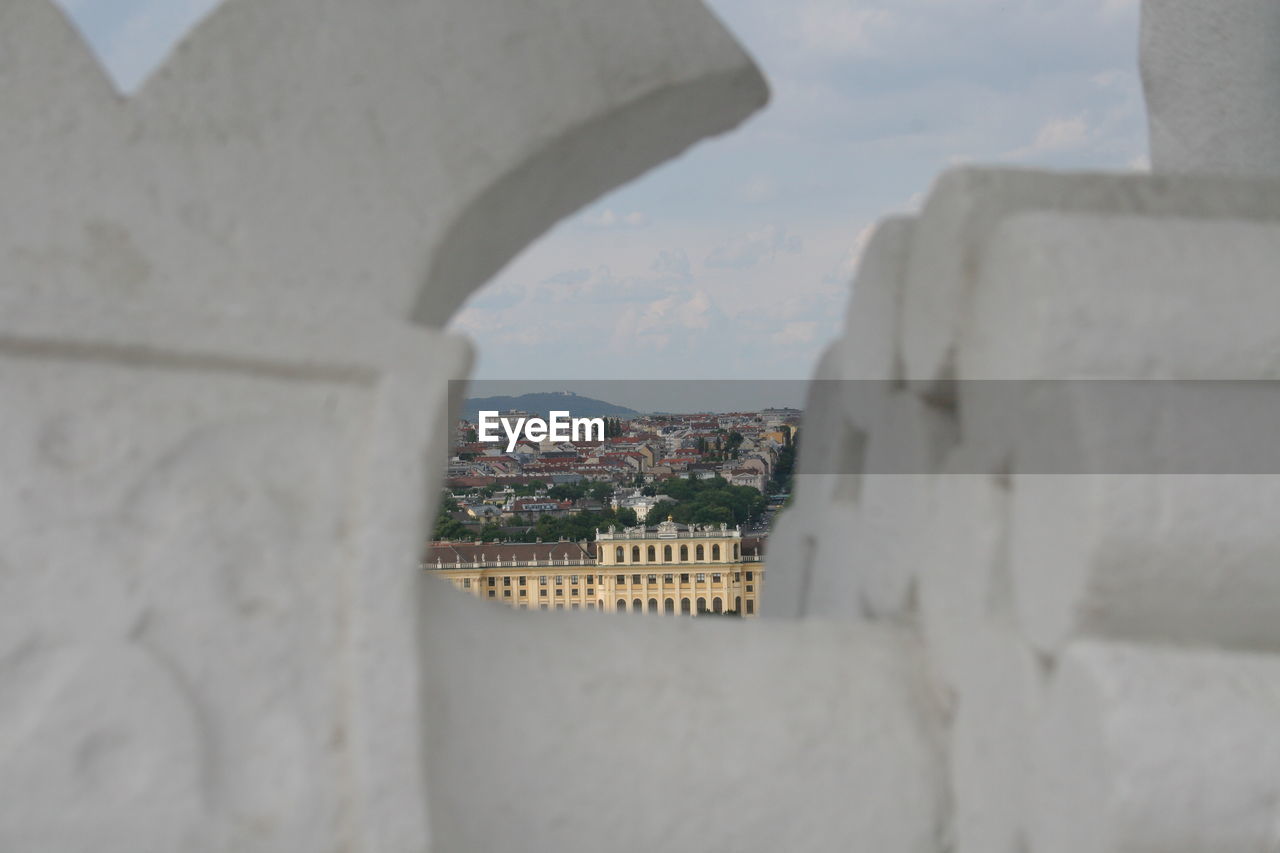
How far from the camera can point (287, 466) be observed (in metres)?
1.07

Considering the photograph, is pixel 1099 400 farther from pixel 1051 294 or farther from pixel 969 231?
pixel 969 231

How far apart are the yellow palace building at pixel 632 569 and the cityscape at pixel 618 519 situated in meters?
0.04

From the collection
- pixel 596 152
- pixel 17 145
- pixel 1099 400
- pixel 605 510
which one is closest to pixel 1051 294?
pixel 1099 400

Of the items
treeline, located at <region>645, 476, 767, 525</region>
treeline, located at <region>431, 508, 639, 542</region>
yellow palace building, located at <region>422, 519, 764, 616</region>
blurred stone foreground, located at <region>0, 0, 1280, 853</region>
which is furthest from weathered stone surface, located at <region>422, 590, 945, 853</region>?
yellow palace building, located at <region>422, 519, 764, 616</region>

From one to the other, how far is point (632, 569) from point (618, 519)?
7.97ft

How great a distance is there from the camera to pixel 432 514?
118cm

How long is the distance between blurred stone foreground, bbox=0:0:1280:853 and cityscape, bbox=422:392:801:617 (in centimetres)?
2335

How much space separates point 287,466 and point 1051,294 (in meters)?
0.70

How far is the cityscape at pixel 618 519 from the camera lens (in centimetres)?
2755

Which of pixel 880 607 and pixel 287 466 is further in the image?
pixel 880 607

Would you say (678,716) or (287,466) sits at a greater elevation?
(287,466)

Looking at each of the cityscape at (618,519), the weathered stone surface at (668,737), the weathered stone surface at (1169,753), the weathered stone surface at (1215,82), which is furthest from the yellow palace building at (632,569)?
the weathered stone surface at (1169,753)

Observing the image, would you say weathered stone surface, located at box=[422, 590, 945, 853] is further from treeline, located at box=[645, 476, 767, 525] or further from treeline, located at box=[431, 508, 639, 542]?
treeline, located at box=[431, 508, 639, 542]

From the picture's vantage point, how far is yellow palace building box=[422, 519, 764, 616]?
31.1 meters
